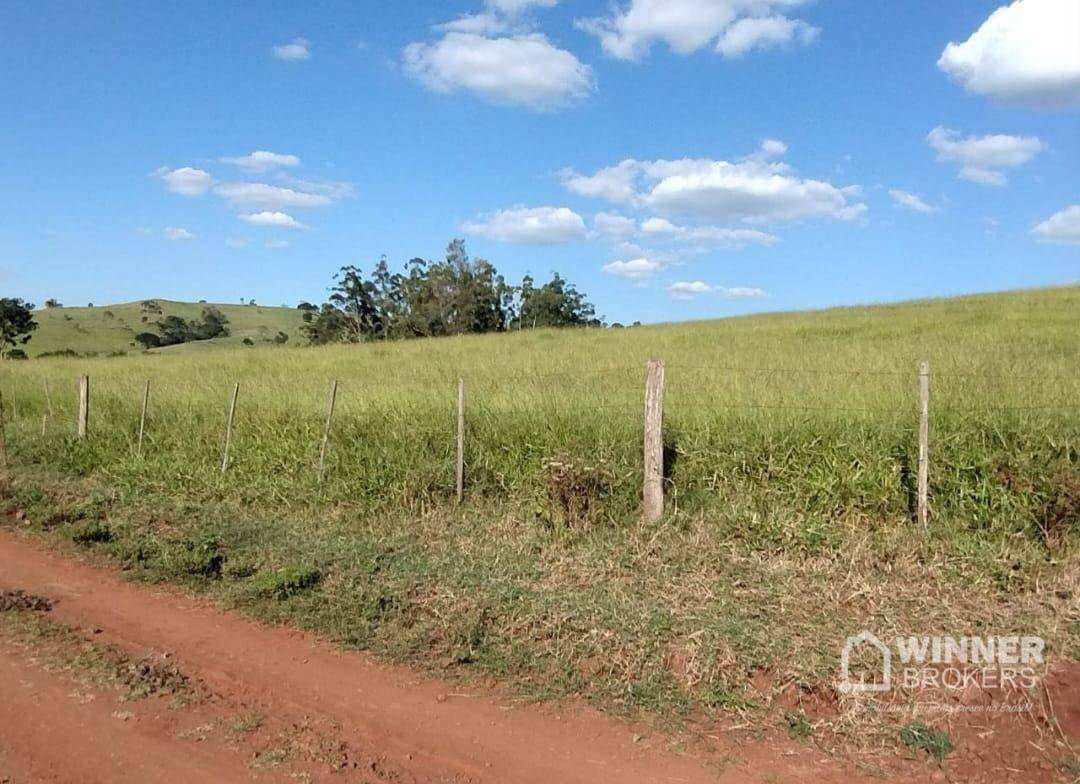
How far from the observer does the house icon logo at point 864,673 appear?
416cm

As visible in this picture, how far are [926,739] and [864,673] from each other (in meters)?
0.51

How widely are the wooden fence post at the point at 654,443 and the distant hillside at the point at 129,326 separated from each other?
4340cm

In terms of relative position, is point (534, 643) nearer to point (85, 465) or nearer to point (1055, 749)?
point (1055, 749)

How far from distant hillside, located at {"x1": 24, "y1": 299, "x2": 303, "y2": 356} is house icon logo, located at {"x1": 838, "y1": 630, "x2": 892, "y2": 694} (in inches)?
1804

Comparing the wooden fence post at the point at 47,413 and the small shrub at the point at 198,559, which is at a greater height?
the wooden fence post at the point at 47,413

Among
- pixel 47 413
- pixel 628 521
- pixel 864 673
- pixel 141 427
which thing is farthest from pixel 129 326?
pixel 864 673

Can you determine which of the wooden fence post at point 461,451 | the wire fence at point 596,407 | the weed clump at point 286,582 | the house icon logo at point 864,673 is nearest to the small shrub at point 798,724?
the house icon logo at point 864,673

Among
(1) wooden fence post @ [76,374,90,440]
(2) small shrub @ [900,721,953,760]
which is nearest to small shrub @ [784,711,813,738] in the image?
(2) small shrub @ [900,721,953,760]

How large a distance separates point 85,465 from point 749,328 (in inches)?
685

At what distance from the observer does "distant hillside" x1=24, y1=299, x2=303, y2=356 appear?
5438 centimetres

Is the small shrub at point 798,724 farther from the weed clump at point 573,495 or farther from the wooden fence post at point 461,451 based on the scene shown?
the wooden fence post at point 461,451

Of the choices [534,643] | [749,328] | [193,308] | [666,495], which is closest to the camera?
[534,643]

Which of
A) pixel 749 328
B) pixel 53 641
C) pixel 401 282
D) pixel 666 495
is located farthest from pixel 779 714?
pixel 401 282

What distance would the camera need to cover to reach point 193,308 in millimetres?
89562
